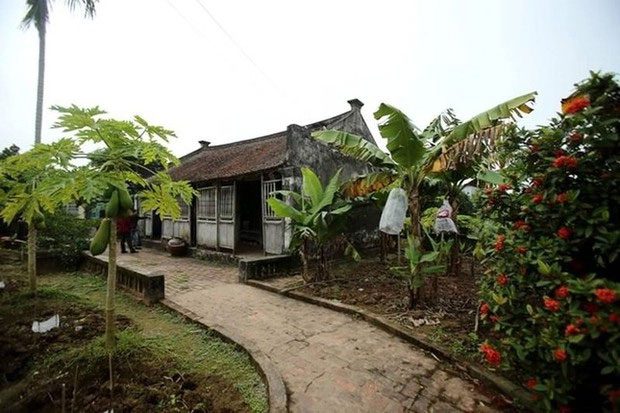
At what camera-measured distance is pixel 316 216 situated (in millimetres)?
6730

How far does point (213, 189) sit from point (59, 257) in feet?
16.9

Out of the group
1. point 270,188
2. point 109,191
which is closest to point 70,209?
point 270,188

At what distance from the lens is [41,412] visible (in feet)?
9.20

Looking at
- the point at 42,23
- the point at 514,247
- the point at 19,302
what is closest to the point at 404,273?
the point at 514,247

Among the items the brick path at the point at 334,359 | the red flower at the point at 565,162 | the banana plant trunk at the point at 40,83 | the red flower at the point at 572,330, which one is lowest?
the brick path at the point at 334,359

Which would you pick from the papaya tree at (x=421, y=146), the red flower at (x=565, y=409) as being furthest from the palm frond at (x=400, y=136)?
the red flower at (x=565, y=409)

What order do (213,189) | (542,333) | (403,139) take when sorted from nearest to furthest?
(542,333)
(403,139)
(213,189)

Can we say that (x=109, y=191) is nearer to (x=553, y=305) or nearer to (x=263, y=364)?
(x=263, y=364)

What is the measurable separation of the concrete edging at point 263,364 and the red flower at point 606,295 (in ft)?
8.74

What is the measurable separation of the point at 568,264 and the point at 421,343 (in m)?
2.19

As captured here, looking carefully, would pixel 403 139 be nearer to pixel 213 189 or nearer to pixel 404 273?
pixel 404 273

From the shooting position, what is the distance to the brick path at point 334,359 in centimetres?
297

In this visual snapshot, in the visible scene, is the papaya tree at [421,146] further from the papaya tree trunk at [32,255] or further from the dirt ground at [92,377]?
the papaya tree trunk at [32,255]

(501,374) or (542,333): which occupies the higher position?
(542,333)
